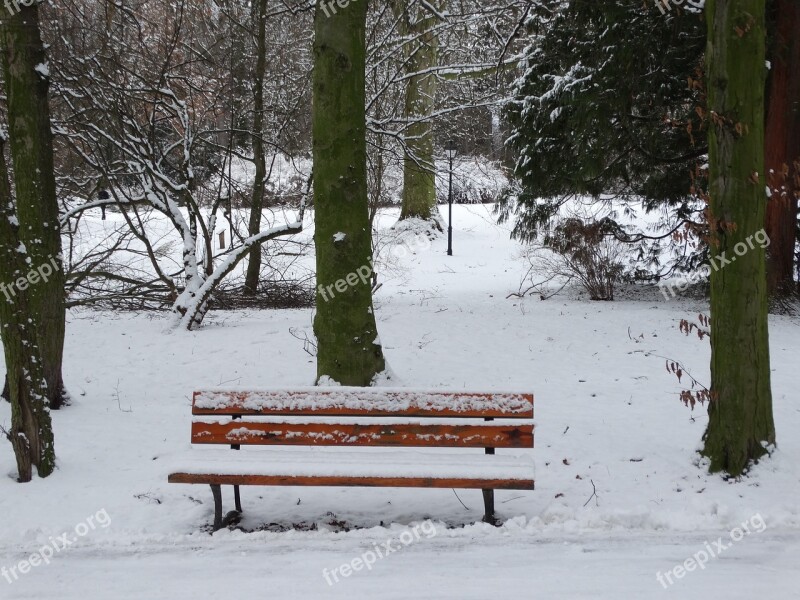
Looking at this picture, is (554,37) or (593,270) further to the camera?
(593,270)

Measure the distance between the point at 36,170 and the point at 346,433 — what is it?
11.6 feet

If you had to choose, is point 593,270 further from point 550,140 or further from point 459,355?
point 459,355

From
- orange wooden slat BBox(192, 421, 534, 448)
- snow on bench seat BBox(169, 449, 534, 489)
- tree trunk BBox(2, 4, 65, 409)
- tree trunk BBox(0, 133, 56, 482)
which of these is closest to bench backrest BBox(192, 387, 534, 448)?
orange wooden slat BBox(192, 421, 534, 448)

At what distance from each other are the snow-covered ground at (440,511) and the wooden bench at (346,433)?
1.15ft

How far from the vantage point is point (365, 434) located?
158 inches

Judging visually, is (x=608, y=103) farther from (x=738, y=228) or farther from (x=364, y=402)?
(x=364, y=402)

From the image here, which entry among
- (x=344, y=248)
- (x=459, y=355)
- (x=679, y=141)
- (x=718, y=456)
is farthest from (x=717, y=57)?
(x=679, y=141)

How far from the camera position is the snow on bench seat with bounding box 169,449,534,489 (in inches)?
141

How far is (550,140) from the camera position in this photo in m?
10.5

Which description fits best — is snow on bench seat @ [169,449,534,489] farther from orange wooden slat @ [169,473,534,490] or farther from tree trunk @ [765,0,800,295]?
tree trunk @ [765,0,800,295]

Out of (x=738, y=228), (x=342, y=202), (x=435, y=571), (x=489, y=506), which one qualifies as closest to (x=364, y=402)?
(x=489, y=506)

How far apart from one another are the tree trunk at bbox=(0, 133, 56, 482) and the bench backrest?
112 cm

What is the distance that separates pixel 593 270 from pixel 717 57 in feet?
24.0

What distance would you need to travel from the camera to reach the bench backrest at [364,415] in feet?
13.0
